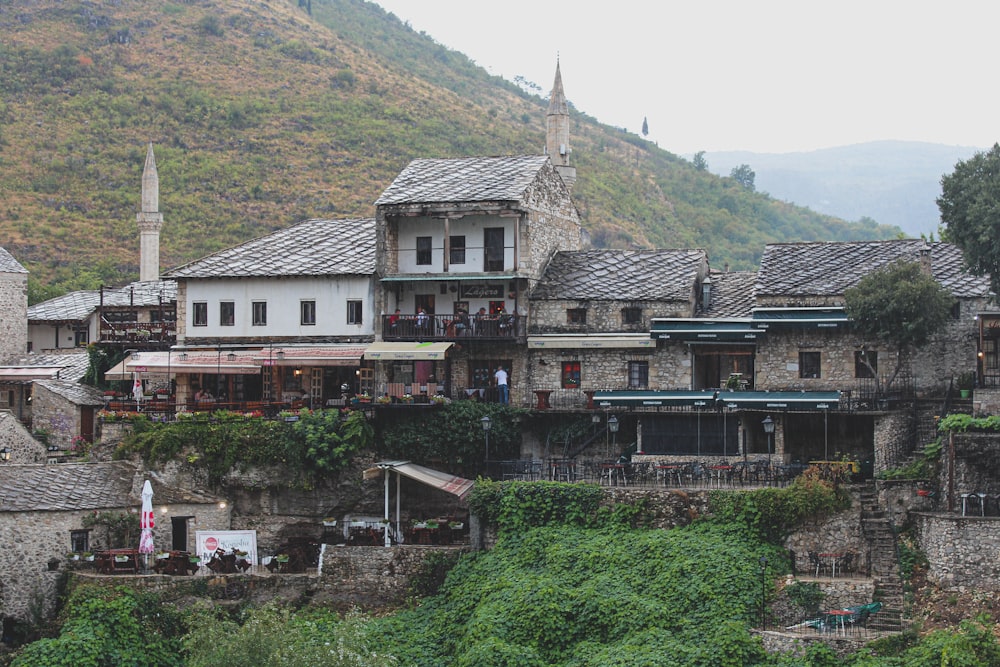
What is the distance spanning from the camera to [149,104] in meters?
102

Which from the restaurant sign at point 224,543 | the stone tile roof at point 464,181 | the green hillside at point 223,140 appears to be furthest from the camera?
the green hillside at point 223,140

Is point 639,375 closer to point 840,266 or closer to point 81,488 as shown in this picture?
point 840,266

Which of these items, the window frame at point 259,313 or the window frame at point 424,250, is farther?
the window frame at point 259,313

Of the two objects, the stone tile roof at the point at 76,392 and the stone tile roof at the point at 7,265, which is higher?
the stone tile roof at the point at 7,265

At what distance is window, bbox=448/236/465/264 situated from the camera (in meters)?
51.6

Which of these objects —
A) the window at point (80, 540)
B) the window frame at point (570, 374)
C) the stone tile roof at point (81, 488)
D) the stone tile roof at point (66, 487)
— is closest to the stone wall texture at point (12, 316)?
the stone tile roof at point (66, 487)

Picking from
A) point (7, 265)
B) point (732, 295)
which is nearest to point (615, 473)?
point (732, 295)

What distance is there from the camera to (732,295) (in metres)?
50.8

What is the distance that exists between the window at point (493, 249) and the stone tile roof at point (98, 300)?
1531cm

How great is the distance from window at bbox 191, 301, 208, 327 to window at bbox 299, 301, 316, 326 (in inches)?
148

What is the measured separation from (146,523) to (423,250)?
14.4 m

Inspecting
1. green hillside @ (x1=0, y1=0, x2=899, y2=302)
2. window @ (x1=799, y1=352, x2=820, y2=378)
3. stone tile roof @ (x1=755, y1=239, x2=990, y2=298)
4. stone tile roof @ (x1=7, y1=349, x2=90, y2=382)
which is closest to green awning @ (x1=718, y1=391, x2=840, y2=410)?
window @ (x1=799, y1=352, x2=820, y2=378)

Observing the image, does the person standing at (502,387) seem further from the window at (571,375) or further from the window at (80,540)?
the window at (80,540)

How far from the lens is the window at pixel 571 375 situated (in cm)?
4959
